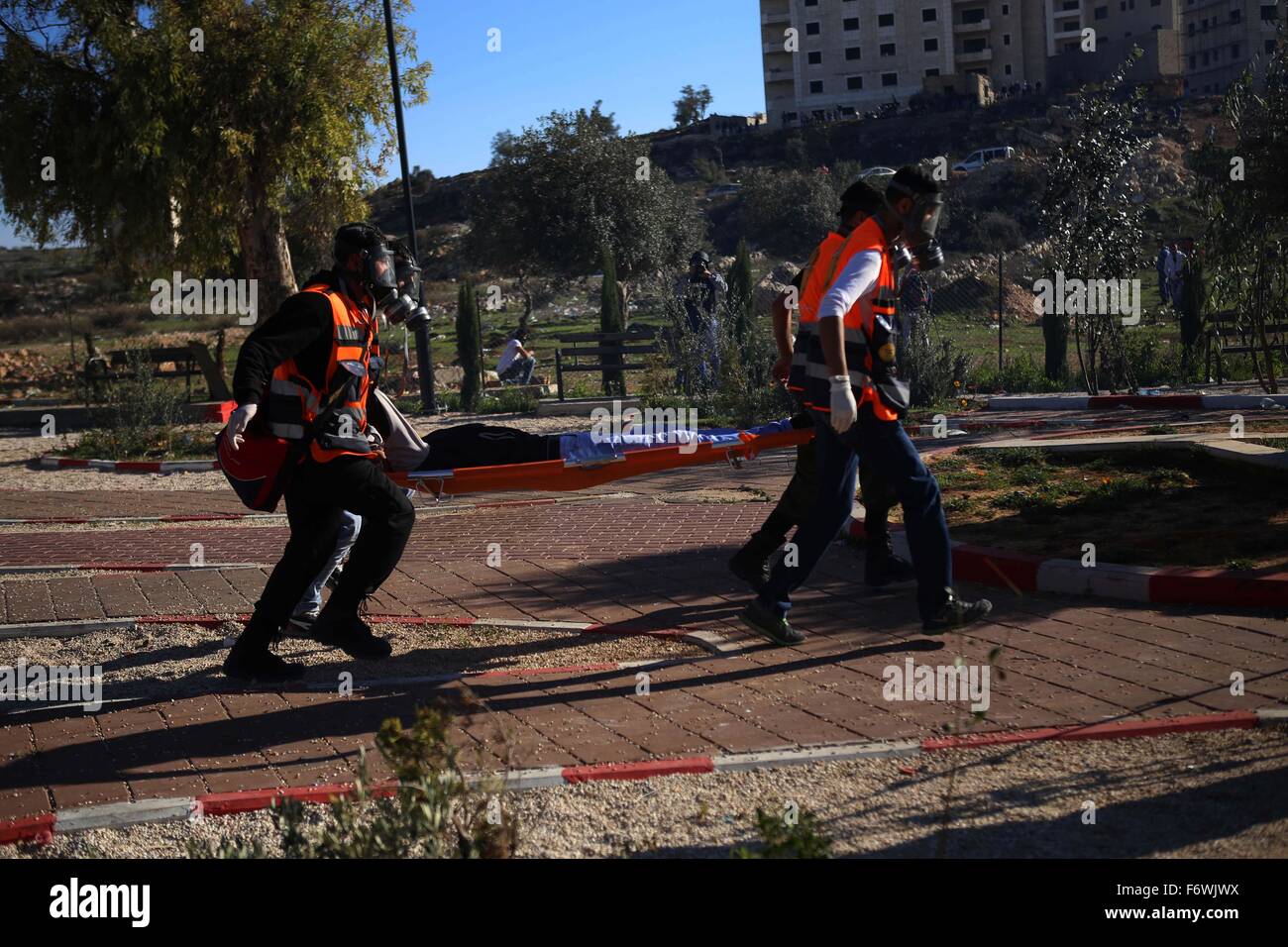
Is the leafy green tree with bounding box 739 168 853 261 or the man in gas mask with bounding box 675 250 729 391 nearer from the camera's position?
the man in gas mask with bounding box 675 250 729 391

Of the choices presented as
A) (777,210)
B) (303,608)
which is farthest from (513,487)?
(777,210)

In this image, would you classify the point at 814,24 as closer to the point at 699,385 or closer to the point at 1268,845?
the point at 699,385

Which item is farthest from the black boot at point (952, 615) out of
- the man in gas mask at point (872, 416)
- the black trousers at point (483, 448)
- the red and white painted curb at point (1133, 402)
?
the red and white painted curb at point (1133, 402)

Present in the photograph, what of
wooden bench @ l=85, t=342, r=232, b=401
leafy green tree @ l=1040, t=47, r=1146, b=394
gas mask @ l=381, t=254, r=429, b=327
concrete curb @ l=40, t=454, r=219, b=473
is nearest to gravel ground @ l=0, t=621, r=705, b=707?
gas mask @ l=381, t=254, r=429, b=327

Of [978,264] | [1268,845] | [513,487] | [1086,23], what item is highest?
[1086,23]

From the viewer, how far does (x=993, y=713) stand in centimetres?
500

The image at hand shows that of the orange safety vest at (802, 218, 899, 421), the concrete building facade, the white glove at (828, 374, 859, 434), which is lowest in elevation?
the white glove at (828, 374, 859, 434)

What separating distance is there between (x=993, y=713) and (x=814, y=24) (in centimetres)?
8668

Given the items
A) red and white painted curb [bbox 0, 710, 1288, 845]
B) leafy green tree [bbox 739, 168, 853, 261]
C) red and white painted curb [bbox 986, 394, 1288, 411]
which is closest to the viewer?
red and white painted curb [bbox 0, 710, 1288, 845]

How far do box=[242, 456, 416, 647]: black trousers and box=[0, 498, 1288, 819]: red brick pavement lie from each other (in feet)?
1.30

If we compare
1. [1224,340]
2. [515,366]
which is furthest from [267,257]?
[1224,340]

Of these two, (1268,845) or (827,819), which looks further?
(827,819)

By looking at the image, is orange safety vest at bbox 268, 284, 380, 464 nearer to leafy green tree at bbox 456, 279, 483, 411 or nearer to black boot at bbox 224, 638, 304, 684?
black boot at bbox 224, 638, 304, 684

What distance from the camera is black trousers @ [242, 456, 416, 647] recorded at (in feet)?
18.7
